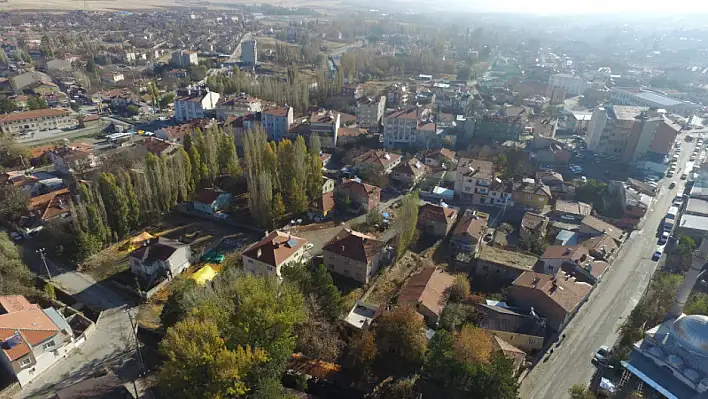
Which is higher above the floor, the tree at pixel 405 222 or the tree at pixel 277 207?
the tree at pixel 405 222

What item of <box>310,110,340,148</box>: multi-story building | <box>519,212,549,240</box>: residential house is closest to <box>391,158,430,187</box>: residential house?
<box>519,212,549,240</box>: residential house

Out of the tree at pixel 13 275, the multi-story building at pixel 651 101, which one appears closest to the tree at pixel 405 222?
the tree at pixel 13 275

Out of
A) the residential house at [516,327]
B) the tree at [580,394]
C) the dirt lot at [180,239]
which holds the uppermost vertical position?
the tree at [580,394]

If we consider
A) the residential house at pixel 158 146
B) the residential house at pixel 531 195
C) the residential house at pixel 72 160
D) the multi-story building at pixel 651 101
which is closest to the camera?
the residential house at pixel 531 195

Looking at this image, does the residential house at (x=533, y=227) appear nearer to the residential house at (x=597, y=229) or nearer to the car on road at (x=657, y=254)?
the residential house at (x=597, y=229)

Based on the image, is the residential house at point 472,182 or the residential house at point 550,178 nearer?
the residential house at point 472,182

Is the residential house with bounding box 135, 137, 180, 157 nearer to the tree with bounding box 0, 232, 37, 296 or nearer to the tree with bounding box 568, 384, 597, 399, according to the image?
the tree with bounding box 0, 232, 37, 296
